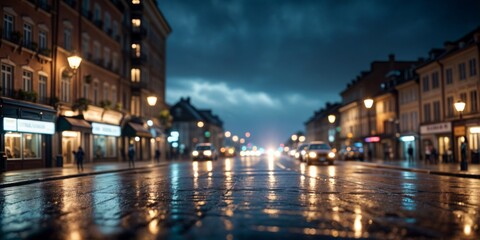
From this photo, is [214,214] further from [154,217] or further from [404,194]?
[404,194]

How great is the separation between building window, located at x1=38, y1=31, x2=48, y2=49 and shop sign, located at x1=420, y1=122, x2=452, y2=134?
32956 mm

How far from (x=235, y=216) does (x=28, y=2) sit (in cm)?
2843

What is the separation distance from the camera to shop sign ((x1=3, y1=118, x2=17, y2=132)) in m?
29.7

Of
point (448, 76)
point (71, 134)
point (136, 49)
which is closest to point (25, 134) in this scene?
point (71, 134)

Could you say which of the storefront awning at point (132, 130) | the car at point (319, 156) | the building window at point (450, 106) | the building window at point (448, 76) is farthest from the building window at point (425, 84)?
the storefront awning at point (132, 130)

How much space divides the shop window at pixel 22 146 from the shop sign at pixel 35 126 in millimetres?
613

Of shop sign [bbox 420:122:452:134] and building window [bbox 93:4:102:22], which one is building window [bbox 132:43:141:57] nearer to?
building window [bbox 93:4:102:22]

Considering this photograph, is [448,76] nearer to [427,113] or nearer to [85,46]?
[427,113]

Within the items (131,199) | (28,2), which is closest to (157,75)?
(28,2)

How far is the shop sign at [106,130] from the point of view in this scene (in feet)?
145

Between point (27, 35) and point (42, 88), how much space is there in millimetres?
3863

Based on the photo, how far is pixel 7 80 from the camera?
3119 centimetres

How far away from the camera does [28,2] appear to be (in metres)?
33.1

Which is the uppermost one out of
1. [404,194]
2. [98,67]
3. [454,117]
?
[98,67]
